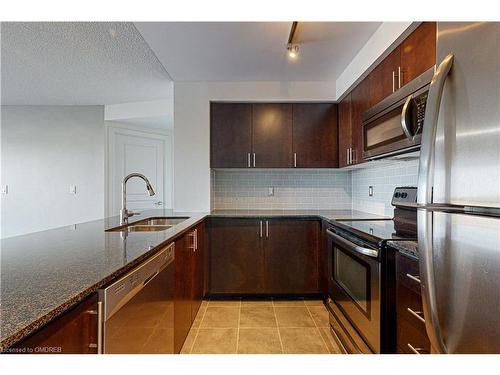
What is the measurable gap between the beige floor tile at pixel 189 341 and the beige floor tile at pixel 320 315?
1018 millimetres

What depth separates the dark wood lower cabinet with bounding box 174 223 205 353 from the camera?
71.5 inches

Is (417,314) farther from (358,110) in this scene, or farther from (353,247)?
(358,110)

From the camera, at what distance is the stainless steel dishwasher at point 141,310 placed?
0.87 m

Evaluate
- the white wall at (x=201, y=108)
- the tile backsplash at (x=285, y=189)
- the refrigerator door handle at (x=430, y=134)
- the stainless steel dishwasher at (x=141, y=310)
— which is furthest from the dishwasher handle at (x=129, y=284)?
the tile backsplash at (x=285, y=189)

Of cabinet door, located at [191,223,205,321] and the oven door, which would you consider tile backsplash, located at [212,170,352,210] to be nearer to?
cabinet door, located at [191,223,205,321]

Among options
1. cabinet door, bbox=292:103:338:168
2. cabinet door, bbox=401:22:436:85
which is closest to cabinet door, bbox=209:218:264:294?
cabinet door, bbox=292:103:338:168

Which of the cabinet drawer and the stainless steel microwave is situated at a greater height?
the stainless steel microwave

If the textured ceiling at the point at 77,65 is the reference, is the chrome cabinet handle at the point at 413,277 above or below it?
below

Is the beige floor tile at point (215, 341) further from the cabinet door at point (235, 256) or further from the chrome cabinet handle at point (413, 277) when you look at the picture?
the chrome cabinet handle at point (413, 277)

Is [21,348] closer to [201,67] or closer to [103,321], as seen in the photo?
[103,321]

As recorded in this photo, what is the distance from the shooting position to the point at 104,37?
2363mm

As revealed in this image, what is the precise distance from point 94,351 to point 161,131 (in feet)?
14.8

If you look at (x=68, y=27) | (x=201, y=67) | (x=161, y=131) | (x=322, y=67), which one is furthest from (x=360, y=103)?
(x=161, y=131)

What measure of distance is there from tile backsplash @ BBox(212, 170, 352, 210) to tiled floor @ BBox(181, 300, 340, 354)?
1133 millimetres
